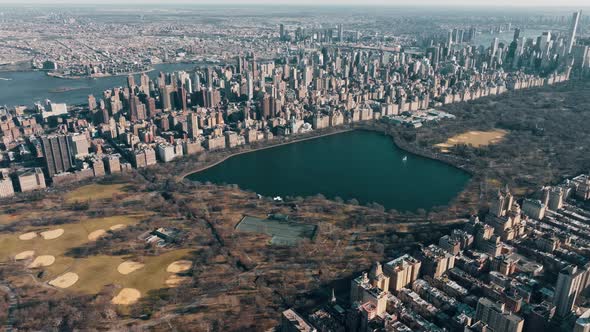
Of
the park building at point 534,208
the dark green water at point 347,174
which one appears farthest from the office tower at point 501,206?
the dark green water at point 347,174

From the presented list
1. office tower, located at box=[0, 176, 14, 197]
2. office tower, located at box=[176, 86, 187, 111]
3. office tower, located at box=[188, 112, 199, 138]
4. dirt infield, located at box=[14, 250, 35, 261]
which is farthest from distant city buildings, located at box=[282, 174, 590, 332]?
office tower, located at box=[176, 86, 187, 111]

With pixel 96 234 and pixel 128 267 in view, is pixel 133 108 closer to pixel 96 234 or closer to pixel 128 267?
pixel 96 234

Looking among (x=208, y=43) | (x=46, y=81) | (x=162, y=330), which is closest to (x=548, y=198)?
(x=162, y=330)

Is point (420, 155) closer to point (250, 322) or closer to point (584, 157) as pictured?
point (584, 157)

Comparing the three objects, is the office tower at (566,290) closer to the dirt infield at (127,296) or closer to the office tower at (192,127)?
the dirt infield at (127,296)

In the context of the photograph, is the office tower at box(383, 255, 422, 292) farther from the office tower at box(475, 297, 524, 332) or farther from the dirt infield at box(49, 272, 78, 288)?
the dirt infield at box(49, 272, 78, 288)

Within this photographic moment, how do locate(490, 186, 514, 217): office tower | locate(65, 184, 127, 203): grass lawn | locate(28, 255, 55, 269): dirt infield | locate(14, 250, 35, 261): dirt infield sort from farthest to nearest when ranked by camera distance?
1. locate(65, 184, 127, 203): grass lawn
2. locate(490, 186, 514, 217): office tower
3. locate(14, 250, 35, 261): dirt infield
4. locate(28, 255, 55, 269): dirt infield
